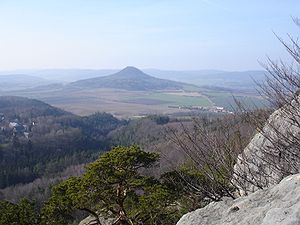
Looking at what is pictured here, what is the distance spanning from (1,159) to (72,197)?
51.7 metres

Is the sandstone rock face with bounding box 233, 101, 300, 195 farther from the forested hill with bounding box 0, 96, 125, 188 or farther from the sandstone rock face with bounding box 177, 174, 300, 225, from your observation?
the forested hill with bounding box 0, 96, 125, 188

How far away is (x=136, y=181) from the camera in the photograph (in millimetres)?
10406

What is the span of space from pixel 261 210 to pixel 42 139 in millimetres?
68846

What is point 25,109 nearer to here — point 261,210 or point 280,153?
point 280,153

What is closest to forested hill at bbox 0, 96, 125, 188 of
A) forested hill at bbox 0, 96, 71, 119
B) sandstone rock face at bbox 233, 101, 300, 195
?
forested hill at bbox 0, 96, 71, 119

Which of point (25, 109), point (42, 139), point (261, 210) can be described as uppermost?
point (261, 210)

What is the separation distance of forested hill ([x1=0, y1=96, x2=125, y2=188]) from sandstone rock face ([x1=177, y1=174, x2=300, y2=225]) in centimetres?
4814

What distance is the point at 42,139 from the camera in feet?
230

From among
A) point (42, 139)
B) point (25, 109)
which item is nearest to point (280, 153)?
point (42, 139)

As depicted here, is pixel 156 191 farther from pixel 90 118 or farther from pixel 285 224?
pixel 90 118

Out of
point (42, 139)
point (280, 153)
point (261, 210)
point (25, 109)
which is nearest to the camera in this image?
point (261, 210)

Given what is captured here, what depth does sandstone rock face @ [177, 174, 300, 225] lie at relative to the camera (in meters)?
3.59

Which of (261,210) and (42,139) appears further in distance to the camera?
(42,139)

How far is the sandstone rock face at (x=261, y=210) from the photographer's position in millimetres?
3590
